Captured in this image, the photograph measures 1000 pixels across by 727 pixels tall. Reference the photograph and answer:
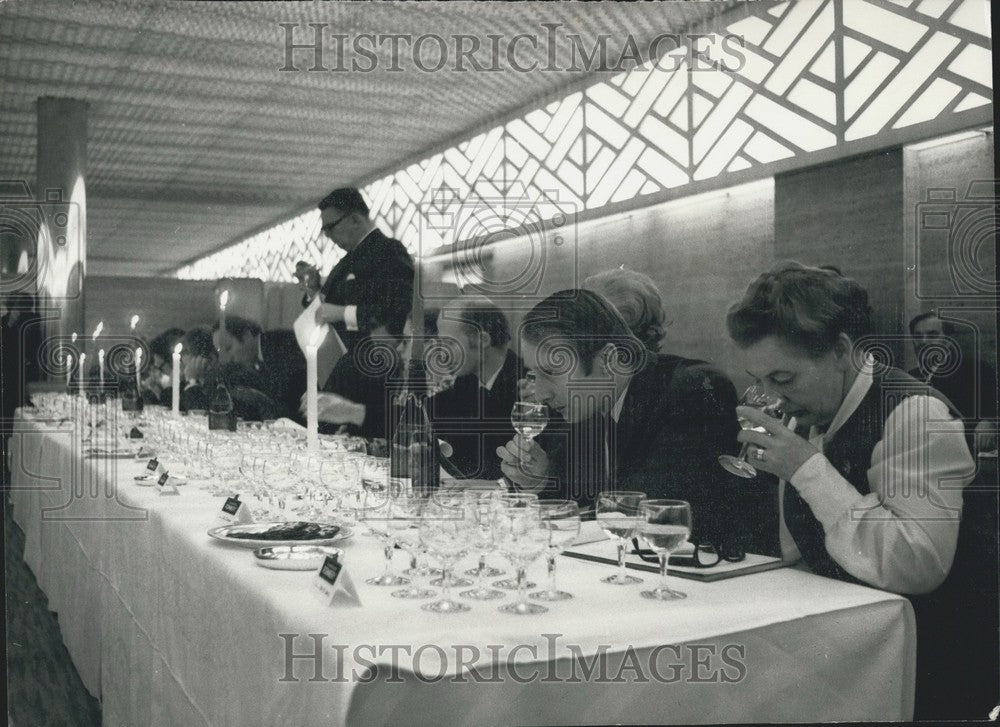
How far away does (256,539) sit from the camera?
1792 millimetres

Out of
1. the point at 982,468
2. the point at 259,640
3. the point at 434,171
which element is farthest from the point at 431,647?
the point at 434,171

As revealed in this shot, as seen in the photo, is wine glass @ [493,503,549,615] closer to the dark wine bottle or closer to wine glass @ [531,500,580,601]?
wine glass @ [531,500,580,601]

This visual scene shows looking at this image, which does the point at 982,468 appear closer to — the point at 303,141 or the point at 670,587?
the point at 670,587

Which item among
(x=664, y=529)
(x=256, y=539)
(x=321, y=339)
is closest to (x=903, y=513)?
(x=664, y=529)

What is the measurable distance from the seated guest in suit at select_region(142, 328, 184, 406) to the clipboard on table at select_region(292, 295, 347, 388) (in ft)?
1.39

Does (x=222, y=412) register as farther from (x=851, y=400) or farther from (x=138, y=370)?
(x=851, y=400)

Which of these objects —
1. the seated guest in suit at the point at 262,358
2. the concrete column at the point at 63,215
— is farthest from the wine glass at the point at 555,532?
the concrete column at the point at 63,215

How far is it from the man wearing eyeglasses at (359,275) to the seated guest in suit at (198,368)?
426 mm

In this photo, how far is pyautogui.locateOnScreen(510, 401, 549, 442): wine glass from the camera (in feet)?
9.36

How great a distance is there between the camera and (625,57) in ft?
8.77

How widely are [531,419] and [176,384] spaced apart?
1.46 meters

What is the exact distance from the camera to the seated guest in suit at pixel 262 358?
311cm

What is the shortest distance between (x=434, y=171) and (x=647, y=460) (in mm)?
1193

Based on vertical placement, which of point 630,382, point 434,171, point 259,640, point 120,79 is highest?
point 120,79
